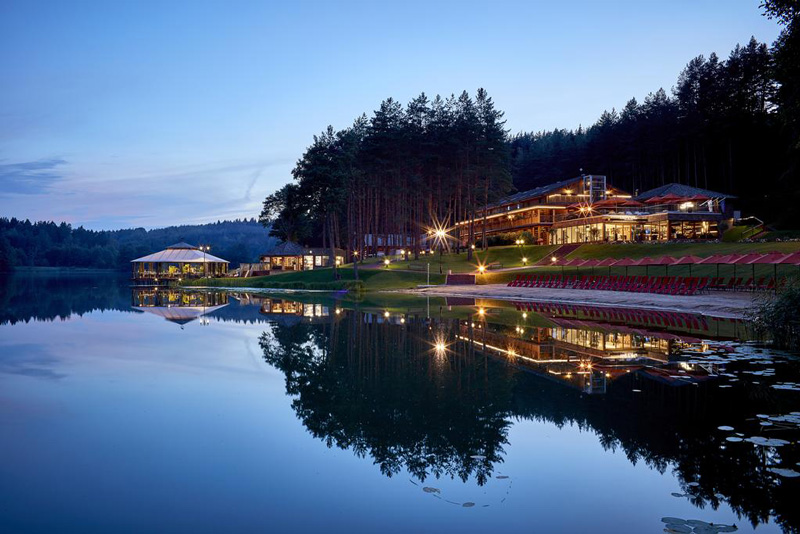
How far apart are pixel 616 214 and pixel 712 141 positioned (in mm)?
22948

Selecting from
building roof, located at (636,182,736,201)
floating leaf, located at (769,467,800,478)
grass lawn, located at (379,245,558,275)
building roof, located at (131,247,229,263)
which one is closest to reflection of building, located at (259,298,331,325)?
floating leaf, located at (769,467,800,478)

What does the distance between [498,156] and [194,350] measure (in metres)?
50.8

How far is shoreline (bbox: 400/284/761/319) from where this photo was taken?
25109mm


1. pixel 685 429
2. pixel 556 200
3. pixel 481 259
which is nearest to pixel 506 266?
pixel 481 259

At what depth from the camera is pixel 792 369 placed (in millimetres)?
12195

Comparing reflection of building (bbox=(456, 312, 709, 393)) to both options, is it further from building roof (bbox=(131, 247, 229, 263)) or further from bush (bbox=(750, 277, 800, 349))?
building roof (bbox=(131, 247, 229, 263))

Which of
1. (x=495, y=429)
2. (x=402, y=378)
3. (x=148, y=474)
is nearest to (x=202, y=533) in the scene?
(x=148, y=474)

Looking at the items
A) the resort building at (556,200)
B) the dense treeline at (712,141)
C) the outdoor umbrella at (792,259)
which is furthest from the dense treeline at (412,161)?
the outdoor umbrella at (792,259)

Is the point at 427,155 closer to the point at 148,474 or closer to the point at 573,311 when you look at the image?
the point at 573,311

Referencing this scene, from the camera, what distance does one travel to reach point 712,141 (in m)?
75.2

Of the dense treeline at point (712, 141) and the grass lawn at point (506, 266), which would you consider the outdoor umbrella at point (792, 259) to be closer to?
the grass lawn at point (506, 266)

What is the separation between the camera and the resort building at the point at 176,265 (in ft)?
267

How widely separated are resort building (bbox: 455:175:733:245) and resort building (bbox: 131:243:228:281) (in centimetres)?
4362

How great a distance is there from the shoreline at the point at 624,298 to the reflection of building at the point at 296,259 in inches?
1356
